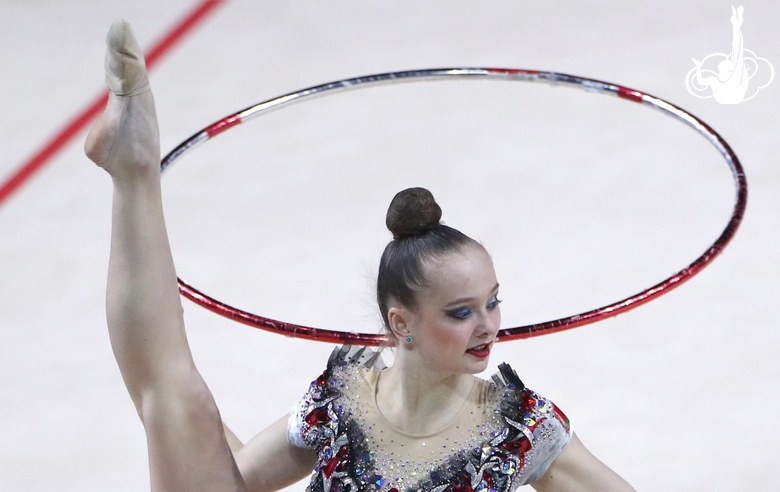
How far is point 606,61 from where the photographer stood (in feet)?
12.3

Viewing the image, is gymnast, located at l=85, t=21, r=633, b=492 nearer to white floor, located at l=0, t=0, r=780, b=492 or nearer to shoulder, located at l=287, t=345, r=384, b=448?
shoulder, located at l=287, t=345, r=384, b=448

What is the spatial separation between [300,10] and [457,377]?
3.14 meters

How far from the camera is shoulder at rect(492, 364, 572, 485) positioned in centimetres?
145

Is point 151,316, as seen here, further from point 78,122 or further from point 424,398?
point 78,122

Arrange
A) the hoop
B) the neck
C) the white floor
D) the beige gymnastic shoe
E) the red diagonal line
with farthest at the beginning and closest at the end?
the red diagonal line < the white floor < the hoop < the neck < the beige gymnastic shoe

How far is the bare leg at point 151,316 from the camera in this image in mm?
1457

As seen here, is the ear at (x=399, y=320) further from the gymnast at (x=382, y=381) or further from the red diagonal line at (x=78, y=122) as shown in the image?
the red diagonal line at (x=78, y=122)

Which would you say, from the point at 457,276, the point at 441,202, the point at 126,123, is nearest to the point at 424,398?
the point at 457,276

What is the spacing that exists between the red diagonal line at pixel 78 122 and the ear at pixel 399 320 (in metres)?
2.32

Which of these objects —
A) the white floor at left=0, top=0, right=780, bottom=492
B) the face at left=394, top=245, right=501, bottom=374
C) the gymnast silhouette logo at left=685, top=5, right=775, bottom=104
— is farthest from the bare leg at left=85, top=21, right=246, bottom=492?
the gymnast silhouette logo at left=685, top=5, right=775, bottom=104

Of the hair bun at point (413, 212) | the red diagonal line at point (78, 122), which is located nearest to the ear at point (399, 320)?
the hair bun at point (413, 212)

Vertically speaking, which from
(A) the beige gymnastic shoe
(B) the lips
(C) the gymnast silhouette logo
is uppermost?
(C) the gymnast silhouette logo

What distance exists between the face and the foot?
0.42m

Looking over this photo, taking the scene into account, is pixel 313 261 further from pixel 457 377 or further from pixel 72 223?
pixel 457 377
